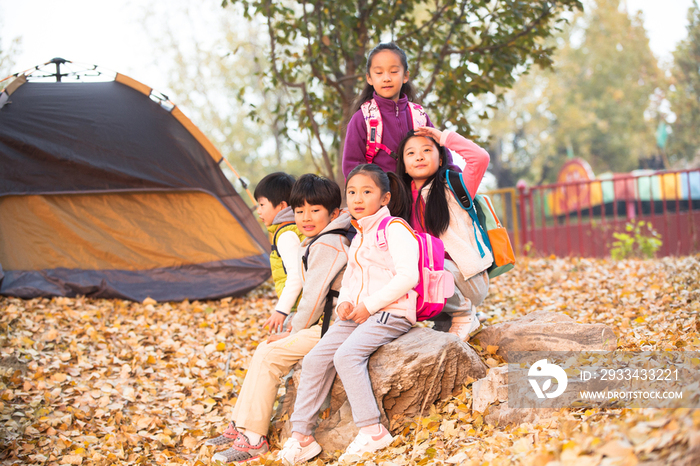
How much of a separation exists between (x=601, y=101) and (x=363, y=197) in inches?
892

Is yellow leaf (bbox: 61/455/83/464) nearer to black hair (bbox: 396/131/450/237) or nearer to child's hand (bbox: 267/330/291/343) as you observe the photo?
child's hand (bbox: 267/330/291/343)

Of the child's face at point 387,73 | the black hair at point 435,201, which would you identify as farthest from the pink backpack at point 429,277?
the child's face at point 387,73

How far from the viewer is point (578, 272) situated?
18.2 feet

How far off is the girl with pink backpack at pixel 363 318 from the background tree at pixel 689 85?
17.8 m

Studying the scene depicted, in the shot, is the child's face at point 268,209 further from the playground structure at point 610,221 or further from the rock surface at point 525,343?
the playground structure at point 610,221

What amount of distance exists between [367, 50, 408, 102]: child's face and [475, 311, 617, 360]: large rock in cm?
148

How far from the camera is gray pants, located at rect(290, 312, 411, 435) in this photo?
2387mm

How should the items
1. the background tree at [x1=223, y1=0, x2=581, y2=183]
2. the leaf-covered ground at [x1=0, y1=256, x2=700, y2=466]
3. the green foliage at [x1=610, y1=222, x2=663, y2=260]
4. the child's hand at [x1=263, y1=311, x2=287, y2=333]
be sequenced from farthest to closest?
the green foliage at [x1=610, y1=222, x2=663, y2=260] < the background tree at [x1=223, y1=0, x2=581, y2=183] < the child's hand at [x1=263, y1=311, x2=287, y2=333] < the leaf-covered ground at [x1=0, y1=256, x2=700, y2=466]

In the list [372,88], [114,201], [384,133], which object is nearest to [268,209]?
[384,133]

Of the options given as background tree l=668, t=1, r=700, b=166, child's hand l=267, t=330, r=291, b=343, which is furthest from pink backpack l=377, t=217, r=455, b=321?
background tree l=668, t=1, r=700, b=166

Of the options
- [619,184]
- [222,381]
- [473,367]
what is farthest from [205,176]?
[619,184]

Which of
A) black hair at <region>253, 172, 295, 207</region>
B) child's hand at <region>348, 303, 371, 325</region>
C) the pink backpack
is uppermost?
black hair at <region>253, 172, 295, 207</region>

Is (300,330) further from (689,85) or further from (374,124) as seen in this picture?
(689,85)

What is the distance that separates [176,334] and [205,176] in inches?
73.9
